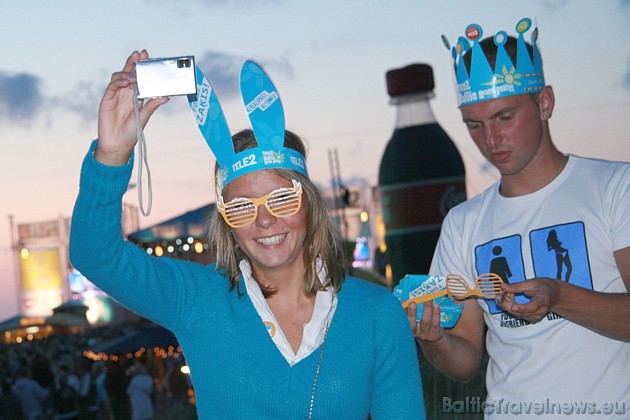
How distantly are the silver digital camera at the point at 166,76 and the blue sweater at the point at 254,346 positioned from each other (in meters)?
0.21

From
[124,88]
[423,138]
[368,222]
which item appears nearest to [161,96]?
[124,88]

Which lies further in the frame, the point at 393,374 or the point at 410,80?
the point at 410,80

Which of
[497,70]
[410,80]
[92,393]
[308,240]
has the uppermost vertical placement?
[410,80]

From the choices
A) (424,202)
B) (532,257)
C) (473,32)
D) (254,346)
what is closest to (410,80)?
(424,202)

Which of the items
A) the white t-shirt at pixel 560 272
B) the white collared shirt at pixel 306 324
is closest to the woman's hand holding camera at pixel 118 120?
the white collared shirt at pixel 306 324

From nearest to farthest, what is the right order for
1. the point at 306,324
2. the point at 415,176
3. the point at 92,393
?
the point at 306,324
the point at 92,393
the point at 415,176

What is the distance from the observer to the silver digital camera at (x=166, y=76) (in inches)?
92.2

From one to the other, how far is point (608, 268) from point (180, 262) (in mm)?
1496

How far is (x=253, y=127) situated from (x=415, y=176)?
1424 cm

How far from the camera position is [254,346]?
8.48 ft

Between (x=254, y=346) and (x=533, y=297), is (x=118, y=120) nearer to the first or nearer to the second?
(x=254, y=346)

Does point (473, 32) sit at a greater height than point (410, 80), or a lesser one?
lesser

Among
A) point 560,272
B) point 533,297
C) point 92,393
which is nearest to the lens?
point 533,297

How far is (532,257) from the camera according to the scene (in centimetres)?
331
